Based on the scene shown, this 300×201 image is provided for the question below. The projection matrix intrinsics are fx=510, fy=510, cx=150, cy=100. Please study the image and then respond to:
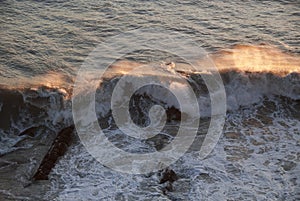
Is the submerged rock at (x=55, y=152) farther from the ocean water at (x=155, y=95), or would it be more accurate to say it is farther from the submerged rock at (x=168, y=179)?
the submerged rock at (x=168, y=179)

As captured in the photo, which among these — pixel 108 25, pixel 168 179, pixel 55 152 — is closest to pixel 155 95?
pixel 55 152

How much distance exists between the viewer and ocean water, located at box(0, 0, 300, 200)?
700cm

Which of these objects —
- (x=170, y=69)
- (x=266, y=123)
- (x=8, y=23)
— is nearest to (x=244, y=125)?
(x=266, y=123)

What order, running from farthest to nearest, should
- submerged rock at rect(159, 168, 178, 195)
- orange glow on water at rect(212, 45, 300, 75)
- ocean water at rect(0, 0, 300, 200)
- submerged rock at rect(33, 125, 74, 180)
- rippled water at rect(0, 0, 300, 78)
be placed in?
1. orange glow on water at rect(212, 45, 300, 75)
2. rippled water at rect(0, 0, 300, 78)
3. submerged rock at rect(33, 125, 74, 180)
4. ocean water at rect(0, 0, 300, 200)
5. submerged rock at rect(159, 168, 178, 195)

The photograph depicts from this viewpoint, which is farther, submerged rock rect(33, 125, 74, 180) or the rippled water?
the rippled water

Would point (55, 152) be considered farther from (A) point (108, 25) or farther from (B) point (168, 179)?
(A) point (108, 25)

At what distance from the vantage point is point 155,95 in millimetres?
9219

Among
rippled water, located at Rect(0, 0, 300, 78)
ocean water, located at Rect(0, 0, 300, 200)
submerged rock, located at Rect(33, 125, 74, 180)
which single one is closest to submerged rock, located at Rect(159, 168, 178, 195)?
ocean water, located at Rect(0, 0, 300, 200)

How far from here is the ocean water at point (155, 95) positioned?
7.00 m

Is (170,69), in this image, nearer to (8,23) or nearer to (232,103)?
(232,103)

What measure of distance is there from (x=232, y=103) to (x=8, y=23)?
502 cm

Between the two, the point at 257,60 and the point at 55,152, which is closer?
the point at 55,152

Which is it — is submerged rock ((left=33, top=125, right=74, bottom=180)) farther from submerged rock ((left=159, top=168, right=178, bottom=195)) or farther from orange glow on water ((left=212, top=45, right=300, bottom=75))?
orange glow on water ((left=212, top=45, right=300, bottom=75))

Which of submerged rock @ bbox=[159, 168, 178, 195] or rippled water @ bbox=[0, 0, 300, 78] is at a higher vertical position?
rippled water @ bbox=[0, 0, 300, 78]
